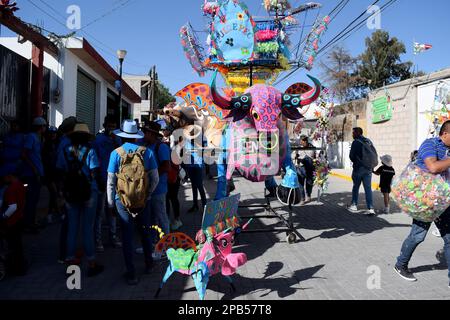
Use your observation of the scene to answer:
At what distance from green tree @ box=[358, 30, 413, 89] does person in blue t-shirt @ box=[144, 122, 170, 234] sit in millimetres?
33415

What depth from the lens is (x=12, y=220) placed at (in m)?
3.80

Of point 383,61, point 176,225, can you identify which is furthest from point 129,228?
point 383,61

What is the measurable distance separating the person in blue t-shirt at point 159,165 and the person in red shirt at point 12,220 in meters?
1.49

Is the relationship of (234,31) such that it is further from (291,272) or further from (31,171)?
(291,272)

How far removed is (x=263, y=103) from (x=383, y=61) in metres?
33.6

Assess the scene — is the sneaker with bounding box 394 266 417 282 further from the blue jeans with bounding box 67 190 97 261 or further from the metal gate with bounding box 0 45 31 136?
the metal gate with bounding box 0 45 31 136

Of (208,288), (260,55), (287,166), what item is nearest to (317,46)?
(260,55)

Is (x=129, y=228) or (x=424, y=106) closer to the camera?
(x=129, y=228)

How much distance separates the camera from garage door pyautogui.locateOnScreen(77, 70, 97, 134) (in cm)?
1146

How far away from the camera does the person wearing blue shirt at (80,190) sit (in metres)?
3.88

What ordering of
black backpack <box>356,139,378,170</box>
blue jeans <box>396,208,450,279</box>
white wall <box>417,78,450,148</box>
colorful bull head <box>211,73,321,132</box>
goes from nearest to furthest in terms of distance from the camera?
blue jeans <box>396,208,450,279</box> < colorful bull head <box>211,73,321,132</box> < black backpack <box>356,139,378,170</box> < white wall <box>417,78,450,148</box>

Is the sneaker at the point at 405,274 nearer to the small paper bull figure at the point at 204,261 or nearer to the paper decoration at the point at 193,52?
the small paper bull figure at the point at 204,261

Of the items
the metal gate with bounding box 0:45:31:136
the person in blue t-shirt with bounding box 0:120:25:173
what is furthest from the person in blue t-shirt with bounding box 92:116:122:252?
the metal gate with bounding box 0:45:31:136
